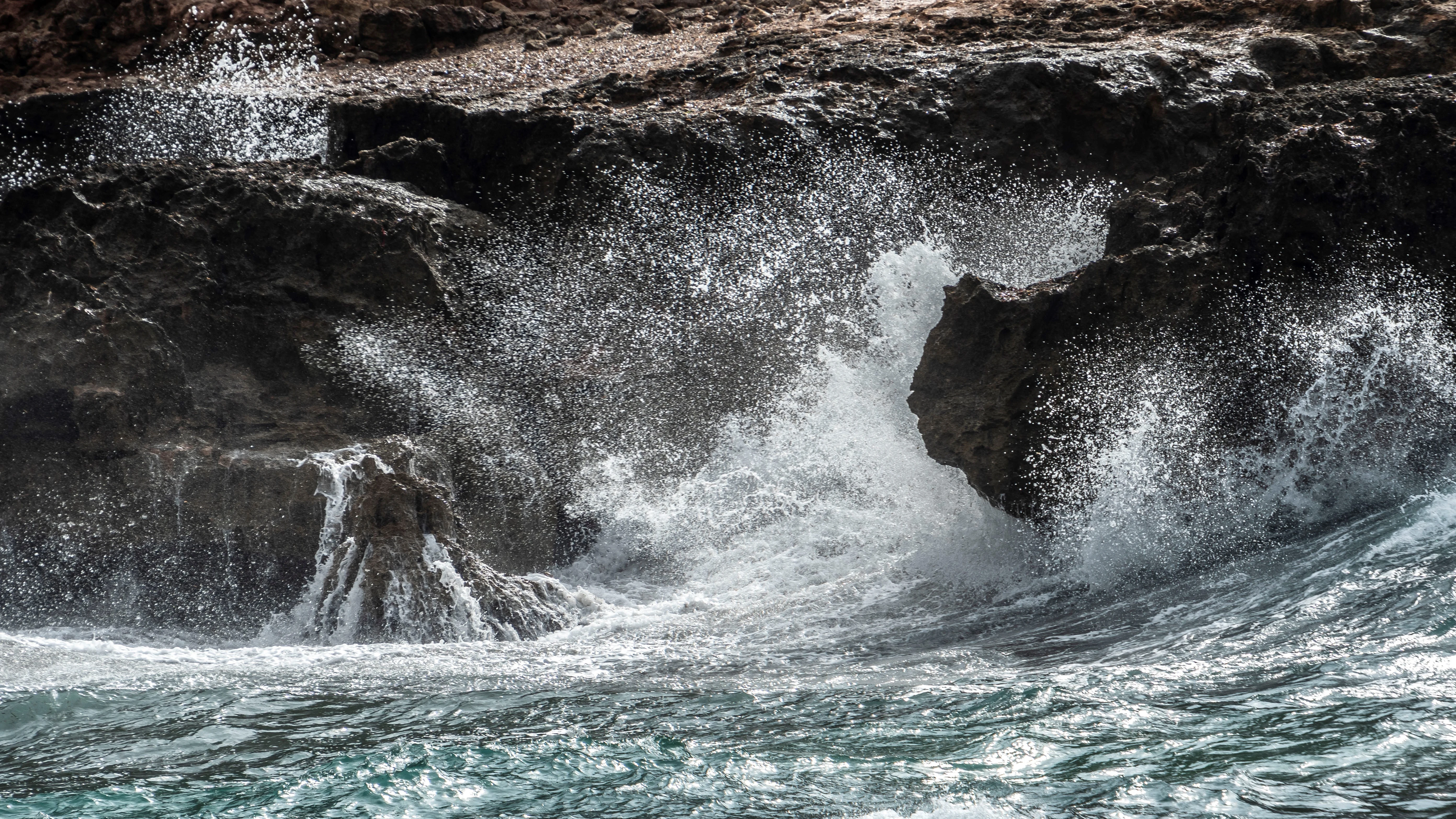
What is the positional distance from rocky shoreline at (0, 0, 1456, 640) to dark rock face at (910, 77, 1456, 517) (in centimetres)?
2

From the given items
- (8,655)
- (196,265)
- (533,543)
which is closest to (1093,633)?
(533,543)

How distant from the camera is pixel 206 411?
6.36m

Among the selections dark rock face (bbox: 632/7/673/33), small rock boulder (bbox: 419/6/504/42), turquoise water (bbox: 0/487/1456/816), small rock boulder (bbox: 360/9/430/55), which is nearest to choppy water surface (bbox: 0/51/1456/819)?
turquoise water (bbox: 0/487/1456/816)

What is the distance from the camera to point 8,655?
511 centimetres

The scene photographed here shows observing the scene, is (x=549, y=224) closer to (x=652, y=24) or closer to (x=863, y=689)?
(x=652, y=24)

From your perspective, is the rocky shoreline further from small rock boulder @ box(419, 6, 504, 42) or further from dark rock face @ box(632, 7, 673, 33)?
small rock boulder @ box(419, 6, 504, 42)

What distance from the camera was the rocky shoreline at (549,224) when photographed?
5750 mm

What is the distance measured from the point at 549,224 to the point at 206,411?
2447 mm

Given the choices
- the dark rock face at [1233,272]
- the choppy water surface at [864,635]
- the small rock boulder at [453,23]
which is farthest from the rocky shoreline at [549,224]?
the small rock boulder at [453,23]

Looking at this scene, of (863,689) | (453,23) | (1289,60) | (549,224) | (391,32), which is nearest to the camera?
(863,689)

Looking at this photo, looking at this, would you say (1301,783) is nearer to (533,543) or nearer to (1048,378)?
(1048,378)

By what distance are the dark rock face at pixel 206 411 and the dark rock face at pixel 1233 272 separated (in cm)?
275

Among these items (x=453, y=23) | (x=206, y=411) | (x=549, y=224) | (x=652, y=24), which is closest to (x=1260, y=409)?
(x=549, y=224)

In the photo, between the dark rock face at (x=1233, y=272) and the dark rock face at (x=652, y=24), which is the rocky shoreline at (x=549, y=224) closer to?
the dark rock face at (x=1233, y=272)
